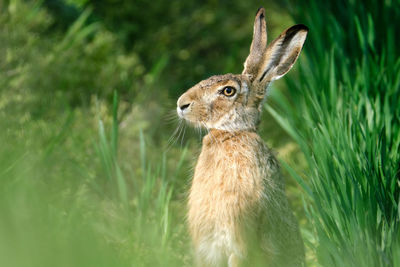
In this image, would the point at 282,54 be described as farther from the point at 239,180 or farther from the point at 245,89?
the point at 239,180

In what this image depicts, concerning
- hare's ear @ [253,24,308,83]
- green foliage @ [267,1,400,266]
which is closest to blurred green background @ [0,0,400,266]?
green foliage @ [267,1,400,266]

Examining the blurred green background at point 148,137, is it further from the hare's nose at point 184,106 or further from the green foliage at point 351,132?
the hare's nose at point 184,106

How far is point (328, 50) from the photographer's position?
3922mm

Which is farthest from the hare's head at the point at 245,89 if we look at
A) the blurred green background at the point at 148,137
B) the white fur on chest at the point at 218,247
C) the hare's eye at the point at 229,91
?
the white fur on chest at the point at 218,247

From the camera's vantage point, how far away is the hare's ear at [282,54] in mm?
3086

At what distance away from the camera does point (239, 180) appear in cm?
280

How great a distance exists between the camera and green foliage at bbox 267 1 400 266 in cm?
243

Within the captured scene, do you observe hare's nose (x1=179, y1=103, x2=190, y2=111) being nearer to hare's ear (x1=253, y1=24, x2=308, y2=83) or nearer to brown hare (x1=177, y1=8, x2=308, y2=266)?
brown hare (x1=177, y1=8, x2=308, y2=266)

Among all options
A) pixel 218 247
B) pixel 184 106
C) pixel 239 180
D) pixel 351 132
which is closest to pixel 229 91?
pixel 184 106

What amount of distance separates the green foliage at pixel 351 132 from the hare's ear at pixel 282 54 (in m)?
0.25

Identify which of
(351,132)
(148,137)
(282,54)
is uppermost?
(282,54)

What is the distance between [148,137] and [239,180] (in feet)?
6.64

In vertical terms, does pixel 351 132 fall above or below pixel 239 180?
above

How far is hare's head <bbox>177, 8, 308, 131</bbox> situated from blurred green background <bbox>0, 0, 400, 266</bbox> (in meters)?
0.18
